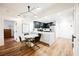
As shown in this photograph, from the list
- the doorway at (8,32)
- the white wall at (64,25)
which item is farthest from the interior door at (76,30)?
the doorway at (8,32)

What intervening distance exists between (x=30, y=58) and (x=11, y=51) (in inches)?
19.0

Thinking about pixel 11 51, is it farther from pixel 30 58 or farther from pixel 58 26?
pixel 58 26

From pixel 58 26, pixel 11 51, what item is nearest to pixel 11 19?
pixel 11 51

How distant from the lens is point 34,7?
193 cm

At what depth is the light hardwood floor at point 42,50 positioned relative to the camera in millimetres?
1892

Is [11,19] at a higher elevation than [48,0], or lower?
lower

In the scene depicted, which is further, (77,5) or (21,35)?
(21,35)

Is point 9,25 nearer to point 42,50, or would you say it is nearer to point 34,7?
point 34,7

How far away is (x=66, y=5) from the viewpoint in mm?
1863

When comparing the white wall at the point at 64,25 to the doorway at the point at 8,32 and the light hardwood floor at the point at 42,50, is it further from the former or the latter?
the doorway at the point at 8,32

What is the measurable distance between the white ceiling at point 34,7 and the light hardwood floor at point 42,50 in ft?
2.30

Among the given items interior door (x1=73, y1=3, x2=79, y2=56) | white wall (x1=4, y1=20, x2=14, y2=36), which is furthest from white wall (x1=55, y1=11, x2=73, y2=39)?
white wall (x1=4, y1=20, x2=14, y2=36)

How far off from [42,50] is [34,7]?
105 cm

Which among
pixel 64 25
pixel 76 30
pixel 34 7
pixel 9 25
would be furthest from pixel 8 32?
pixel 76 30
